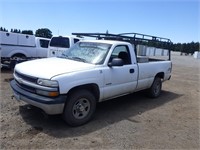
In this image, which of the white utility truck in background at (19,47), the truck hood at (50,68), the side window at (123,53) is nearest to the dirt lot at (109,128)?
the truck hood at (50,68)

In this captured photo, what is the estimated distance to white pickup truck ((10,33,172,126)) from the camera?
4355 mm

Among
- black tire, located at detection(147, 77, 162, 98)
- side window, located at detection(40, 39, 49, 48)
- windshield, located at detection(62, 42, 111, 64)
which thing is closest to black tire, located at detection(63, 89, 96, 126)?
windshield, located at detection(62, 42, 111, 64)

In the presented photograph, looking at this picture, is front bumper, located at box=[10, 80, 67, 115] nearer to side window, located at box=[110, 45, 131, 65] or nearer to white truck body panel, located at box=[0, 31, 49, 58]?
side window, located at box=[110, 45, 131, 65]

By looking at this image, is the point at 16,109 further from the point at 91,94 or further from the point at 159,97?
the point at 159,97

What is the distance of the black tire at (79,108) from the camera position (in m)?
4.60

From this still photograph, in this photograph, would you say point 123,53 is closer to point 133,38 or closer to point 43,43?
point 133,38

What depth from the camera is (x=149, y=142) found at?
14.3ft

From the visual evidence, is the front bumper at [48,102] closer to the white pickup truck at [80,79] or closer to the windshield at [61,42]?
the white pickup truck at [80,79]

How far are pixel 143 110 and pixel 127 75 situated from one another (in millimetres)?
1115

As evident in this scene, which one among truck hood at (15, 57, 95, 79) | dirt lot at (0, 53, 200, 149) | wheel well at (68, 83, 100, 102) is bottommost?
dirt lot at (0, 53, 200, 149)

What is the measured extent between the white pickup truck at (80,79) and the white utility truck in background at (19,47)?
679 centimetres

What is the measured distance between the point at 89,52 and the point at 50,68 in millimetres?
1316

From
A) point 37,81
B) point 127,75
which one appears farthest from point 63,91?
point 127,75

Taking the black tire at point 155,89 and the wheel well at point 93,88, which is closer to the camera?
the wheel well at point 93,88
